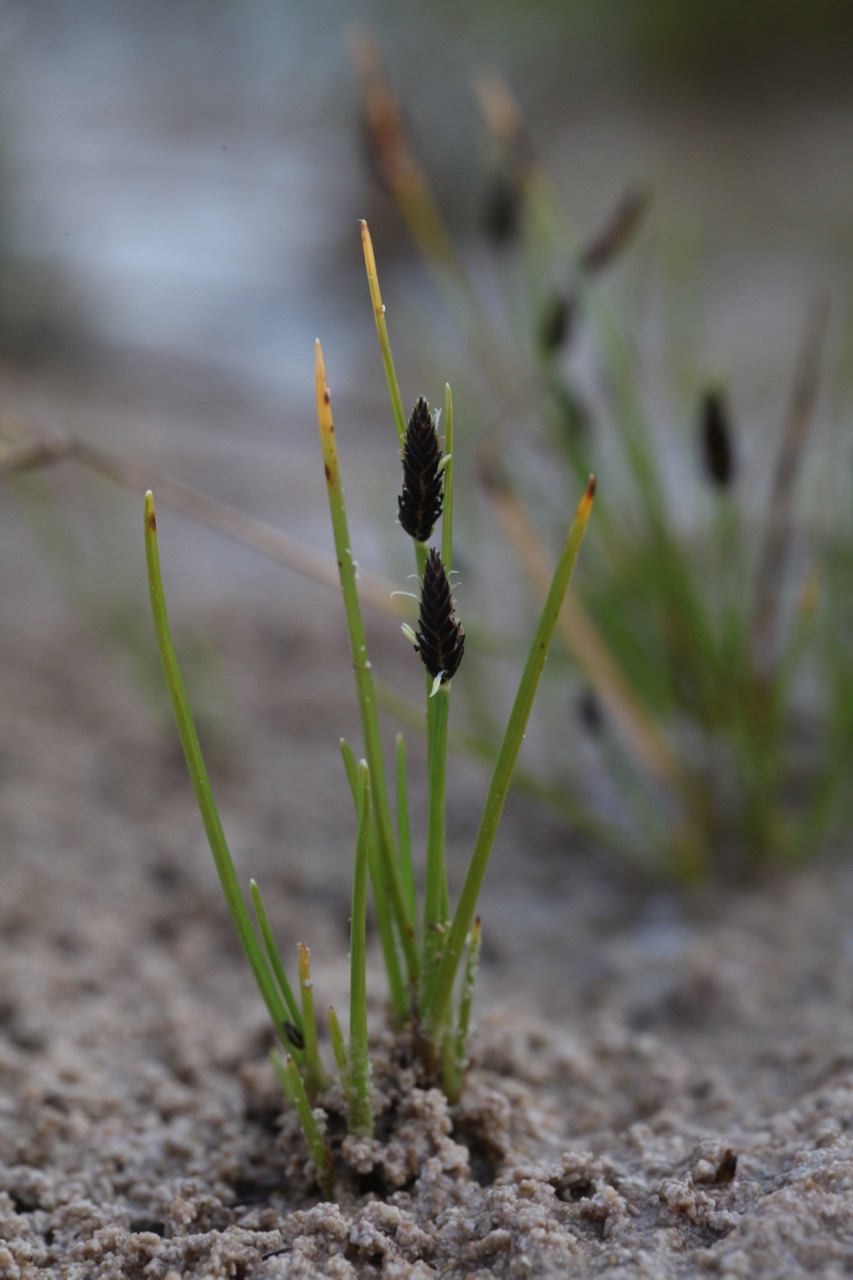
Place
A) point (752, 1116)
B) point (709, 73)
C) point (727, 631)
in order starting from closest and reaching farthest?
point (752, 1116), point (727, 631), point (709, 73)

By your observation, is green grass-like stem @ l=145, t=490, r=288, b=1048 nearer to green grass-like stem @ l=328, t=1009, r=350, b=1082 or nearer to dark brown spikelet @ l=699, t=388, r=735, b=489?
green grass-like stem @ l=328, t=1009, r=350, b=1082

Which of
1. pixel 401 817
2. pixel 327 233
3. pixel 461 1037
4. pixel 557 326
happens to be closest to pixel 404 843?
pixel 401 817

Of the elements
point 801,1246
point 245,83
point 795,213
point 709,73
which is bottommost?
point 801,1246

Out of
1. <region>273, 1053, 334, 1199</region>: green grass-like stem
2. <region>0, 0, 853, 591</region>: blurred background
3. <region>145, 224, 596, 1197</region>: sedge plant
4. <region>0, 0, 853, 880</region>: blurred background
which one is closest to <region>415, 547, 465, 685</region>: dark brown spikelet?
<region>145, 224, 596, 1197</region>: sedge plant

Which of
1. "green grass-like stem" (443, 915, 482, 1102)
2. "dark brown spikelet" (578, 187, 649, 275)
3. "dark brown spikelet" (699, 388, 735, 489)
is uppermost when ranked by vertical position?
"dark brown spikelet" (578, 187, 649, 275)

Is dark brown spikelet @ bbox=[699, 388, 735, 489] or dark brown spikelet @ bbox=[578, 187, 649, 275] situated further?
dark brown spikelet @ bbox=[578, 187, 649, 275]

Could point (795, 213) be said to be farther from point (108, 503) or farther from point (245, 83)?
point (245, 83)

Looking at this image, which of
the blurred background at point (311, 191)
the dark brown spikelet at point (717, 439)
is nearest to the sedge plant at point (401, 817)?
the dark brown spikelet at point (717, 439)

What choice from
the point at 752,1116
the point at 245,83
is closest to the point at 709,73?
the point at 245,83
